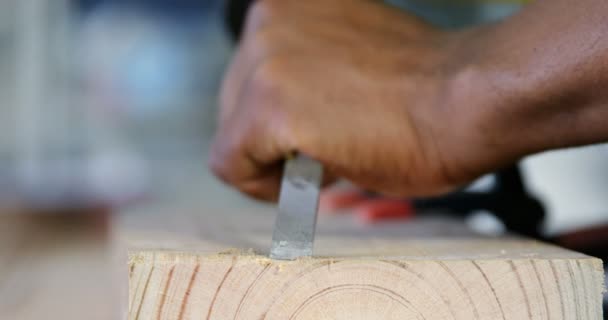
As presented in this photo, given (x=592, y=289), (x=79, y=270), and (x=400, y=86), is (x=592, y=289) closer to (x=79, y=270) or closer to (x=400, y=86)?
(x=400, y=86)

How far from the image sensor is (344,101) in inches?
28.3

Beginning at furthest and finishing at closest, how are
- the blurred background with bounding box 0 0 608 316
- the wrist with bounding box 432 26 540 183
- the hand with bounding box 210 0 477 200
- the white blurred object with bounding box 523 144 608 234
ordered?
the blurred background with bounding box 0 0 608 316 < the white blurred object with bounding box 523 144 608 234 < the hand with bounding box 210 0 477 200 < the wrist with bounding box 432 26 540 183

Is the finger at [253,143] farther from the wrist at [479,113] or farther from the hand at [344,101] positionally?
the wrist at [479,113]

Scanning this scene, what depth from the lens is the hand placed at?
2.24 feet

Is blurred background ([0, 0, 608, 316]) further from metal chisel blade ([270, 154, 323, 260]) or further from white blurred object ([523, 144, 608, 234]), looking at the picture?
metal chisel blade ([270, 154, 323, 260])

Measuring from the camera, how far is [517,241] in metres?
0.62

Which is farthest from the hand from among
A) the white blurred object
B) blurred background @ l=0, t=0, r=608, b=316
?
blurred background @ l=0, t=0, r=608, b=316

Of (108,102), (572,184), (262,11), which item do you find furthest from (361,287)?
(108,102)

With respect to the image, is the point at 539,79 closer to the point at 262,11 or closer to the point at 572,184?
the point at 262,11

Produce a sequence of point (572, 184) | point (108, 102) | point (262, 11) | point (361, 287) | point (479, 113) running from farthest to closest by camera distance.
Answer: point (108, 102) < point (572, 184) < point (262, 11) < point (479, 113) < point (361, 287)

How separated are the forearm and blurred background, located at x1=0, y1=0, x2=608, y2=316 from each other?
1.54 metres

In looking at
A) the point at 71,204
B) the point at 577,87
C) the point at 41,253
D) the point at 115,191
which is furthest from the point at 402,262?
the point at 115,191

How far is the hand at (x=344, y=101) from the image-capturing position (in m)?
0.68

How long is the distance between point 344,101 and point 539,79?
223 millimetres
